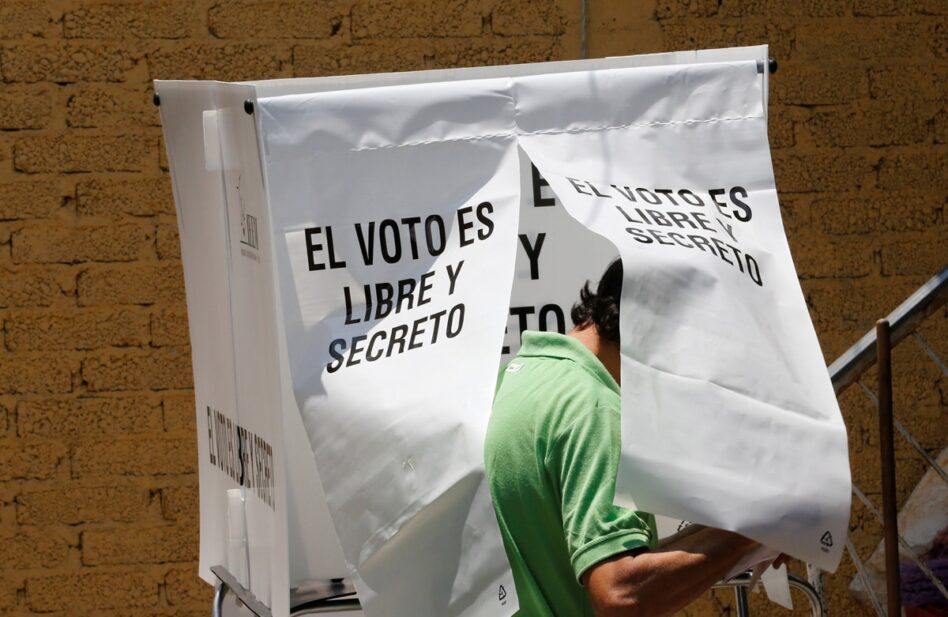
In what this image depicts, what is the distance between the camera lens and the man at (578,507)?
2000mm

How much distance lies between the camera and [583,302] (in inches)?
99.3

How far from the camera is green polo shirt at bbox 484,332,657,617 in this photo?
6.61ft

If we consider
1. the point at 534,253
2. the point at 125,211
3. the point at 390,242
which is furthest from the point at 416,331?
the point at 125,211

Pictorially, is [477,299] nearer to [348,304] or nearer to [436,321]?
[436,321]

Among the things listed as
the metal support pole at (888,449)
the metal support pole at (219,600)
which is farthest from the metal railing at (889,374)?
the metal support pole at (219,600)

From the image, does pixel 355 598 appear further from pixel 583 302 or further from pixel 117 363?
pixel 117 363

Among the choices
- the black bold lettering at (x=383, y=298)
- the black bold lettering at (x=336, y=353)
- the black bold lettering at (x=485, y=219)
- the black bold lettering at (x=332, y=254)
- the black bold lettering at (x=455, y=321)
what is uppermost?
the black bold lettering at (x=485, y=219)

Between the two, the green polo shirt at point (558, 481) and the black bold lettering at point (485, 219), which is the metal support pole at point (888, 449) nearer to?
the green polo shirt at point (558, 481)

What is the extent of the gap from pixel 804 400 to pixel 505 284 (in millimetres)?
475

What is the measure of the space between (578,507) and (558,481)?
90 millimetres

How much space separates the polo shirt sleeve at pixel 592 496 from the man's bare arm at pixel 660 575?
0.02 metres

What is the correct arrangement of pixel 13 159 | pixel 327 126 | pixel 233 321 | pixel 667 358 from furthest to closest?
pixel 13 159
pixel 233 321
pixel 327 126
pixel 667 358

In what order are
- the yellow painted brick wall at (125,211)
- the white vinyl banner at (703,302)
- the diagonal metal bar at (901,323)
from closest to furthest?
the white vinyl banner at (703,302), the diagonal metal bar at (901,323), the yellow painted brick wall at (125,211)

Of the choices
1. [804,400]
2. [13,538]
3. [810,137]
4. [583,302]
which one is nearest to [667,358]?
[804,400]
